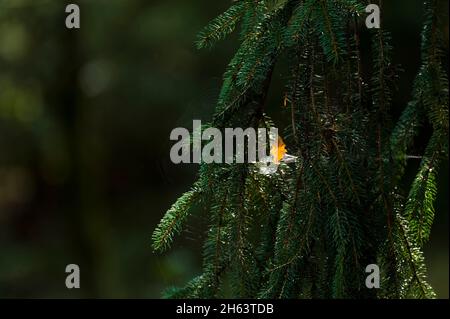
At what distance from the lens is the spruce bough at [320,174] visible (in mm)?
1659

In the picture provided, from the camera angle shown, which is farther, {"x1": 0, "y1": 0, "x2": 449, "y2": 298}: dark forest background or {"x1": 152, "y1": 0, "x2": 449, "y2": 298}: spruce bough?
{"x1": 0, "y1": 0, "x2": 449, "y2": 298}: dark forest background

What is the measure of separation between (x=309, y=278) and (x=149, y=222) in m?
6.59

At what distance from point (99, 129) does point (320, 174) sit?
22.4 feet

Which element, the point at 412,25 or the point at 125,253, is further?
the point at 125,253

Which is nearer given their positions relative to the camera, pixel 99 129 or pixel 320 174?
pixel 320 174

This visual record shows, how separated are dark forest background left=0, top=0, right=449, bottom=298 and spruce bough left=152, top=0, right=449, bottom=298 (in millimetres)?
3063

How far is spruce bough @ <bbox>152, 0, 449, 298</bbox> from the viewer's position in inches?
65.3

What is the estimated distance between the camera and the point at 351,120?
5.54 ft

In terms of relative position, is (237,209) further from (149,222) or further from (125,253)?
(149,222)

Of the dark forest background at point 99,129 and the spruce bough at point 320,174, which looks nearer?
the spruce bough at point 320,174

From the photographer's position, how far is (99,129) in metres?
8.25

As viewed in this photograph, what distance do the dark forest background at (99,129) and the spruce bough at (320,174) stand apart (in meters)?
3.06
